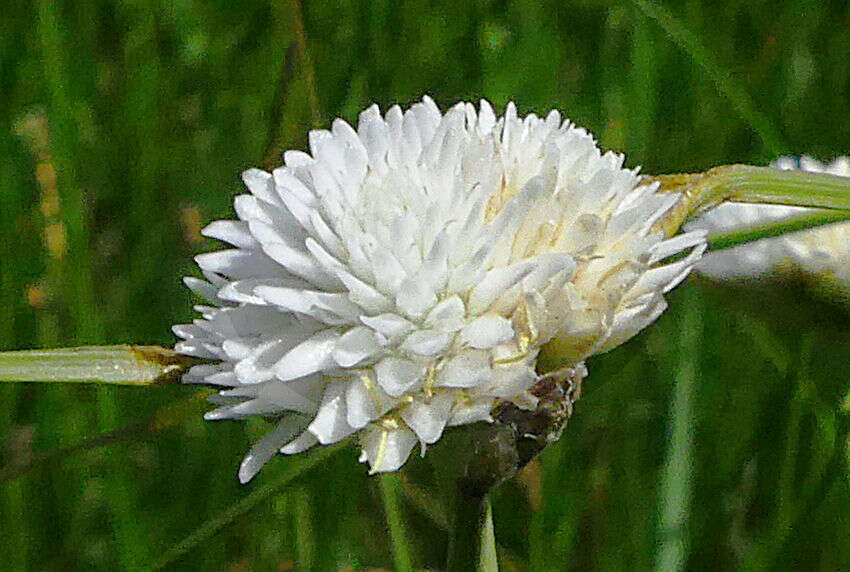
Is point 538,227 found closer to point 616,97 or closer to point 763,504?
point 763,504

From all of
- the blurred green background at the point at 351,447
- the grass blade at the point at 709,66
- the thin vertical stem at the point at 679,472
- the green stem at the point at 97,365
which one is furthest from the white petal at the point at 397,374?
the grass blade at the point at 709,66

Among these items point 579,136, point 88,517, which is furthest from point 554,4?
point 579,136

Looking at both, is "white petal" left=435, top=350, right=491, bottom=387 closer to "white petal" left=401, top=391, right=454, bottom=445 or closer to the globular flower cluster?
"white petal" left=401, top=391, right=454, bottom=445

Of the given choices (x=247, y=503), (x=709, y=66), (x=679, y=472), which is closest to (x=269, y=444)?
(x=247, y=503)

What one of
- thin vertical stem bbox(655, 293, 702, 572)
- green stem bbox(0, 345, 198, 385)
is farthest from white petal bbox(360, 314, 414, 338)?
thin vertical stem bbox(655, 293, 702, 572)

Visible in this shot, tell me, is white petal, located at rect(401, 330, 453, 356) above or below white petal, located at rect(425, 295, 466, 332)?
below

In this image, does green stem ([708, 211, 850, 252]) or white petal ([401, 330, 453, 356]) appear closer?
white petal ([401, 330, 453, 356])
